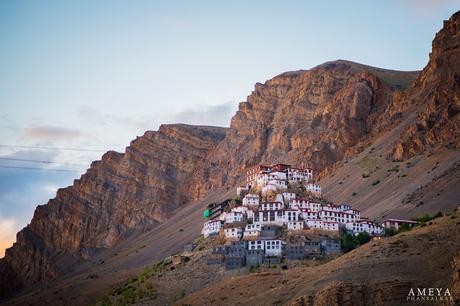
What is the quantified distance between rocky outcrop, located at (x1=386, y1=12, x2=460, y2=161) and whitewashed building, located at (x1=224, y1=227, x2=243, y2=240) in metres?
53.1

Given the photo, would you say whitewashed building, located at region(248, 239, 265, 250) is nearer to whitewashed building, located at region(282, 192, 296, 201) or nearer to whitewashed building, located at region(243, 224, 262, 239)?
whitewashed building, located at region(243, 224, 262, 239)

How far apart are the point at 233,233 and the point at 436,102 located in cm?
6929

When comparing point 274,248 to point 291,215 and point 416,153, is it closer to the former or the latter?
point 291,215

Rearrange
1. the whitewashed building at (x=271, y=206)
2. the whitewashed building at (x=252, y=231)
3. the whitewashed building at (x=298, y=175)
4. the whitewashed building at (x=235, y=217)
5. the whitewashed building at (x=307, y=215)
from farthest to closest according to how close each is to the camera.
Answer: the whitewashed building at (x=298, y=175) → the whitewashed building at (x=235, y=217) → the whitewashed building at (x=271, y=206) → the whitewashed building at (x=307, y=215) → the whitewashed building at (x=252, y=231)

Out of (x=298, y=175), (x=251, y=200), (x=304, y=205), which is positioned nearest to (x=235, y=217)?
(x=251, y=200)

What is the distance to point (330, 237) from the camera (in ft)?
356

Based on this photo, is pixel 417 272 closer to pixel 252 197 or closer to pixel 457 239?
pixel 457 239

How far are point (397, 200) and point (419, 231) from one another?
45.1 m

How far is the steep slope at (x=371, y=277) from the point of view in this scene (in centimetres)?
7650

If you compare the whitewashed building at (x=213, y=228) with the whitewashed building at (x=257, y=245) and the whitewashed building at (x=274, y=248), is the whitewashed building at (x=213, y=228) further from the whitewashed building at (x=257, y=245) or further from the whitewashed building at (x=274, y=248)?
the whitewashed building at (x=274, y=248)

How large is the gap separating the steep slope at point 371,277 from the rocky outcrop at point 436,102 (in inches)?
2419

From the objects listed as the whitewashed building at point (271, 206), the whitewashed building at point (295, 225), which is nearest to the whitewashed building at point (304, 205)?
the whitewashed building at point (271, 206)

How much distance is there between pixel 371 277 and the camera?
7906 cm

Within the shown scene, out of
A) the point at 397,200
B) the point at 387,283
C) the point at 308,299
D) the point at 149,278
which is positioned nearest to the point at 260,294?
the point at 308,299
